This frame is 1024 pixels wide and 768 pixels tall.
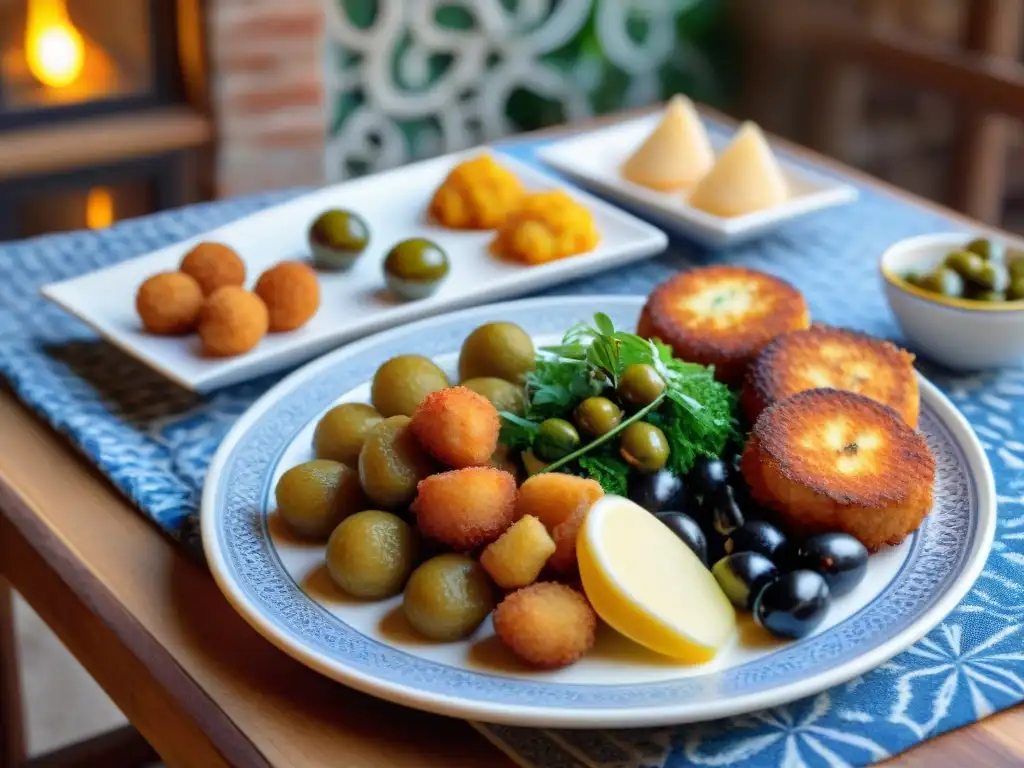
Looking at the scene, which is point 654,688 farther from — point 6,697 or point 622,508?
point 6,697

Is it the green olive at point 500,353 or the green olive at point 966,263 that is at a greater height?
the green olive at point 966,263

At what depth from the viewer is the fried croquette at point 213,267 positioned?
1.35 m

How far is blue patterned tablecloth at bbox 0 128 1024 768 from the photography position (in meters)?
→ 0.86

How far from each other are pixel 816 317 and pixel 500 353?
45 centimetres

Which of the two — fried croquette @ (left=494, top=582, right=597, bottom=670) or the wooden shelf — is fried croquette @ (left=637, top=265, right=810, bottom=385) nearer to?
fried croquette @ (left=494, top=582, right=597, bottom=670)

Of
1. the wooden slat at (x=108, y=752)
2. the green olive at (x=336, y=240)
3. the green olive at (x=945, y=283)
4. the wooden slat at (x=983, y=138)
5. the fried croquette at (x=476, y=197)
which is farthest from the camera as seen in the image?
the wooden slat at (x=983, y=138)

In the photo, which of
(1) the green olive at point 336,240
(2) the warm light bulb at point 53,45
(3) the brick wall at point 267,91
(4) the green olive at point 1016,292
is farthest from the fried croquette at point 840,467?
(2) the warm light bulb at point 53,45

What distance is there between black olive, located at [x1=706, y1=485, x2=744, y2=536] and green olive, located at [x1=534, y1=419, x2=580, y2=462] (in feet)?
0.38

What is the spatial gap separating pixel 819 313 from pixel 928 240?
5.5 inches

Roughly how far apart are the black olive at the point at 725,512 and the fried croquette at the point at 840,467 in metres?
0.03

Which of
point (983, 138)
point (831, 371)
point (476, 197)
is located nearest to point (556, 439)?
point (831, 371)

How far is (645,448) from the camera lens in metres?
1.00

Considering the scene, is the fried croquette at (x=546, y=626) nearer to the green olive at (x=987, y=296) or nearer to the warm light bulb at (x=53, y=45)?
the green olive at (x=987, y=296)

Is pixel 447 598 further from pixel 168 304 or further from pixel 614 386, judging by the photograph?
pixel 168 304
